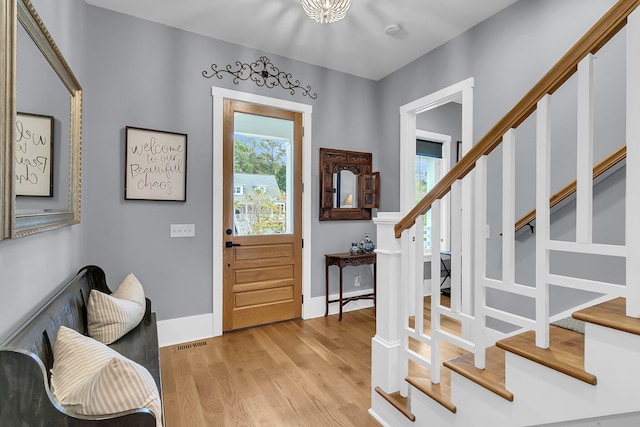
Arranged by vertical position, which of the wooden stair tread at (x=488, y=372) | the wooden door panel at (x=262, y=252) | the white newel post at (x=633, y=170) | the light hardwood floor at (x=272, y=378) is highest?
the white newel post at (x=633, y=170)

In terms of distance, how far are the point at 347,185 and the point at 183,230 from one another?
2.00 m

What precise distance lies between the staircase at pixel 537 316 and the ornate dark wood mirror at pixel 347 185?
1.90 metres

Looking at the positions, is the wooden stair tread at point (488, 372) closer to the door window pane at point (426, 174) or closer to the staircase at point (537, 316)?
the staircase at point (537, 316)

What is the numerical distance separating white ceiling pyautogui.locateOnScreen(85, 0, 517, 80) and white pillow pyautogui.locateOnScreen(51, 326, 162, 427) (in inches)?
109

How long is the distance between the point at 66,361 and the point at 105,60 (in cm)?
257

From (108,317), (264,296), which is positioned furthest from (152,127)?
(264,296)

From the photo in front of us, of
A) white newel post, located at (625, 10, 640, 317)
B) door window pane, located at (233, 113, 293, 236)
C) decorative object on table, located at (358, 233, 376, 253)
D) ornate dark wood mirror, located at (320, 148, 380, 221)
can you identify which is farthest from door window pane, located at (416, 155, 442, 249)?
white newel post, located at (625, 10, 640, 317)

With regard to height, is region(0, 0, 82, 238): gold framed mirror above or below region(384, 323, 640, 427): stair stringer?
above

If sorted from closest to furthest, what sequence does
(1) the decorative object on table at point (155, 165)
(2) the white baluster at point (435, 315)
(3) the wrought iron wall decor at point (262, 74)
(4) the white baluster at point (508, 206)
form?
1. (4) the white baluster at point (508, 206)
2. (2) the white baluster at point (435, 315)
3. (1) the decorative object on table at point (155, 165)
4. (3) the wrought iron wall decor at point (262, 74)

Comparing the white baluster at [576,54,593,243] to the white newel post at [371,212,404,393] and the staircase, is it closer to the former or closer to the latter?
the staircase

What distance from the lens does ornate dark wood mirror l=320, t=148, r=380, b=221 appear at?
375 cm

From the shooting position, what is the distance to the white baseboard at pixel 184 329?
9.61 ft

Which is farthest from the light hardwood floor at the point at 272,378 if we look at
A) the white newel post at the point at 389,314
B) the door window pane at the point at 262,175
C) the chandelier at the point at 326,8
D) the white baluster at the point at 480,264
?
the chandelier at the point at 326,8

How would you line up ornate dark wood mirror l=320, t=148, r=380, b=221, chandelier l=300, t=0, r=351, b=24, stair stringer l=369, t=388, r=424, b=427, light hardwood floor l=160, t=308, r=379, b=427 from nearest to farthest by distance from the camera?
stair stringer l=369, t=388, r=424, b=427 < light hardwood floor l=160, t=308, r=379, b=427 < chandelier l=300, t=0, r=351, b=24 < ornate dark wood mirror l=320, t=148, r=380, b=221
